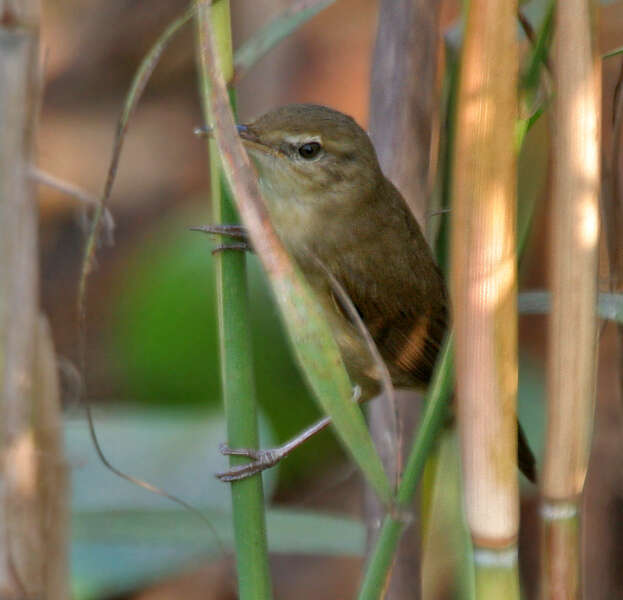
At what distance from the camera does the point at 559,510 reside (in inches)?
29.0

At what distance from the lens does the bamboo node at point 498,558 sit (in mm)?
695

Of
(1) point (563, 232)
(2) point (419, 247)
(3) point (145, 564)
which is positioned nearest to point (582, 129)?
(1) point (563, 232)

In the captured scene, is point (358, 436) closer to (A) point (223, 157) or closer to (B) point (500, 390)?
(B) point (500, 390)

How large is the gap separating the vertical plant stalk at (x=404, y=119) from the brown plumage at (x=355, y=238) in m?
0.10

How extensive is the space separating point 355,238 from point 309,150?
6.2 inches

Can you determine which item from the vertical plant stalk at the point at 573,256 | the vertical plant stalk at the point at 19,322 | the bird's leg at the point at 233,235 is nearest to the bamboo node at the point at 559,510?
the vertical plant stalk at the point at 573,256

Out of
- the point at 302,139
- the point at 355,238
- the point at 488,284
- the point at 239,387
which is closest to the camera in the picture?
the point at 488,284

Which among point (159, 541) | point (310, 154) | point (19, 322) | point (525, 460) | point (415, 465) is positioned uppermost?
point (310, 154)

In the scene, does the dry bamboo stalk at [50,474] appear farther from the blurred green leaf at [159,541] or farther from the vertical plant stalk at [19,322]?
the blurred green leaf at [159,541]

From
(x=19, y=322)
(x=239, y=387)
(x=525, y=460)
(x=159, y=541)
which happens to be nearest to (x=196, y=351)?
(x=159, y=541)

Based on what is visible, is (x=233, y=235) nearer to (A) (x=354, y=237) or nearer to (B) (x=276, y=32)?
(B) (x=276, y=32)

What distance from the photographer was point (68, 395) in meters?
2.32

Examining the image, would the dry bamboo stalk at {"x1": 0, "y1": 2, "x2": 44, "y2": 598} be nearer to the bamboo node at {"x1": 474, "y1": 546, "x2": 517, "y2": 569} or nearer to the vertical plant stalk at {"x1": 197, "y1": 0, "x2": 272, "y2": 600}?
the vertical plant stalk at {"x1": 197, "y1": 0, "x2": 272, "y2": 600}

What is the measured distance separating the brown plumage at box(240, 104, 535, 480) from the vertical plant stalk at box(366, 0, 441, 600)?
4.0 inches
